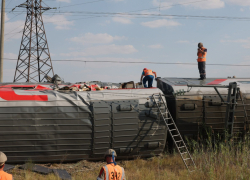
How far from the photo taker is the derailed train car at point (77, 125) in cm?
1007

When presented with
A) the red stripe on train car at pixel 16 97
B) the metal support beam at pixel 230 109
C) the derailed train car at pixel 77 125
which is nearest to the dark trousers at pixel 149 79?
the derailed train car at pixel 77 125

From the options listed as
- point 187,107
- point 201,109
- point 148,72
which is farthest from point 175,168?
point 148,72

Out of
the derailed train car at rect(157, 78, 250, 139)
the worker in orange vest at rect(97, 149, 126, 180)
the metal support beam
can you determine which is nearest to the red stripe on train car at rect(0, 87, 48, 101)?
the derailed train car at rect(157, 78, 250, 139)

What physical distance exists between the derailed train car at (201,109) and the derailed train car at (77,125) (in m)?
1.07

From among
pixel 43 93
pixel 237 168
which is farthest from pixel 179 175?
pixel 43 93

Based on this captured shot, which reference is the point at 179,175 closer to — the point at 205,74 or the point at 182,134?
the point at 182,134

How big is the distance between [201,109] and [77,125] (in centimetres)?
514

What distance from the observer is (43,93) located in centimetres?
1064

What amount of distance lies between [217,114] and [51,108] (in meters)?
6.77

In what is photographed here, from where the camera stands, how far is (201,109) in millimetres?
11633

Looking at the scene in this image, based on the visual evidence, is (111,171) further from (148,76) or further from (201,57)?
(201,57)

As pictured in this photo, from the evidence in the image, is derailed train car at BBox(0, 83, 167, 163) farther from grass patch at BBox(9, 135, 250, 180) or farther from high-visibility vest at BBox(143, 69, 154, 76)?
high-visibility vest at BBox(143, 69, 154, 76)

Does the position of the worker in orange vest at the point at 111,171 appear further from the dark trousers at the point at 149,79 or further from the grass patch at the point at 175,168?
the dark trousers at the point at 149,79

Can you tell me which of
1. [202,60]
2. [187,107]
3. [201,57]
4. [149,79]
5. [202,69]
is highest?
[201,57]
